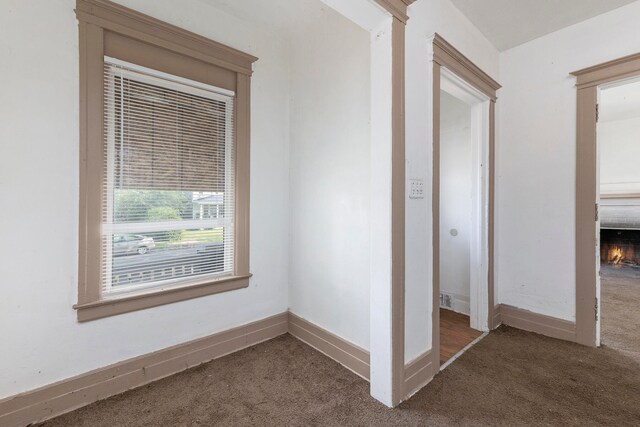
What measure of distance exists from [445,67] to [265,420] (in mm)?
2570

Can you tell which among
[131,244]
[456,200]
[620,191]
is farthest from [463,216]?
[620,191]

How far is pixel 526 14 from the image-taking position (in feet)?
7.34

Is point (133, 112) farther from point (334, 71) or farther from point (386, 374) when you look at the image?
point (386, 374)

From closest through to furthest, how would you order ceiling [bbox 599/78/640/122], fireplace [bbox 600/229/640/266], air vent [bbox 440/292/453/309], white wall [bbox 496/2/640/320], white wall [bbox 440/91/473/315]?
white wall [bbox 496/2/640/320] < white wall [bbox 440/91/473/315] < air vent [bbox 440/292/453/309] < ceiling [bbox 599/78/640/122] < fireplace [bbox 600/229/640/266]

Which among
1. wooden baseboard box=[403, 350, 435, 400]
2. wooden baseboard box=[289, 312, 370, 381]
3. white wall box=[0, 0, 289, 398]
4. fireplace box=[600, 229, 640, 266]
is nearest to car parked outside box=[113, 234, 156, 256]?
white wall box=[0, 0, 289, 398]

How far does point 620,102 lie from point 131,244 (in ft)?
21.6

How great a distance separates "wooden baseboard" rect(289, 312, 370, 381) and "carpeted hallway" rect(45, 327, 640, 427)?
61 mm

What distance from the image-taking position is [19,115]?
1.49 meters

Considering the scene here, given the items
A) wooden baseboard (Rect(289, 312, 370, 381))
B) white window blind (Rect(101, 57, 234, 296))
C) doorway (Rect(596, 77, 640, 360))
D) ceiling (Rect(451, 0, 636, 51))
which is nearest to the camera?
white window blind (Rect(101, 57, 234, 296))

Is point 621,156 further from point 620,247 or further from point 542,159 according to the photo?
point 542,159

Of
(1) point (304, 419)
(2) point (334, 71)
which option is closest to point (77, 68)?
(2) point (334, 71)

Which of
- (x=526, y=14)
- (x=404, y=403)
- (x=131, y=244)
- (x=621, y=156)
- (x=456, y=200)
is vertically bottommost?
(x=404, y=403)

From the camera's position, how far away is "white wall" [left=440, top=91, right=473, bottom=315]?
3.07m

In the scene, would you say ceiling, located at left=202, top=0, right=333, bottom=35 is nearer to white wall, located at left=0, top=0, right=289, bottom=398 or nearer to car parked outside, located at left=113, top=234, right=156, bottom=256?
white wall, located at left=0, top=0, right=289, bottom=398
